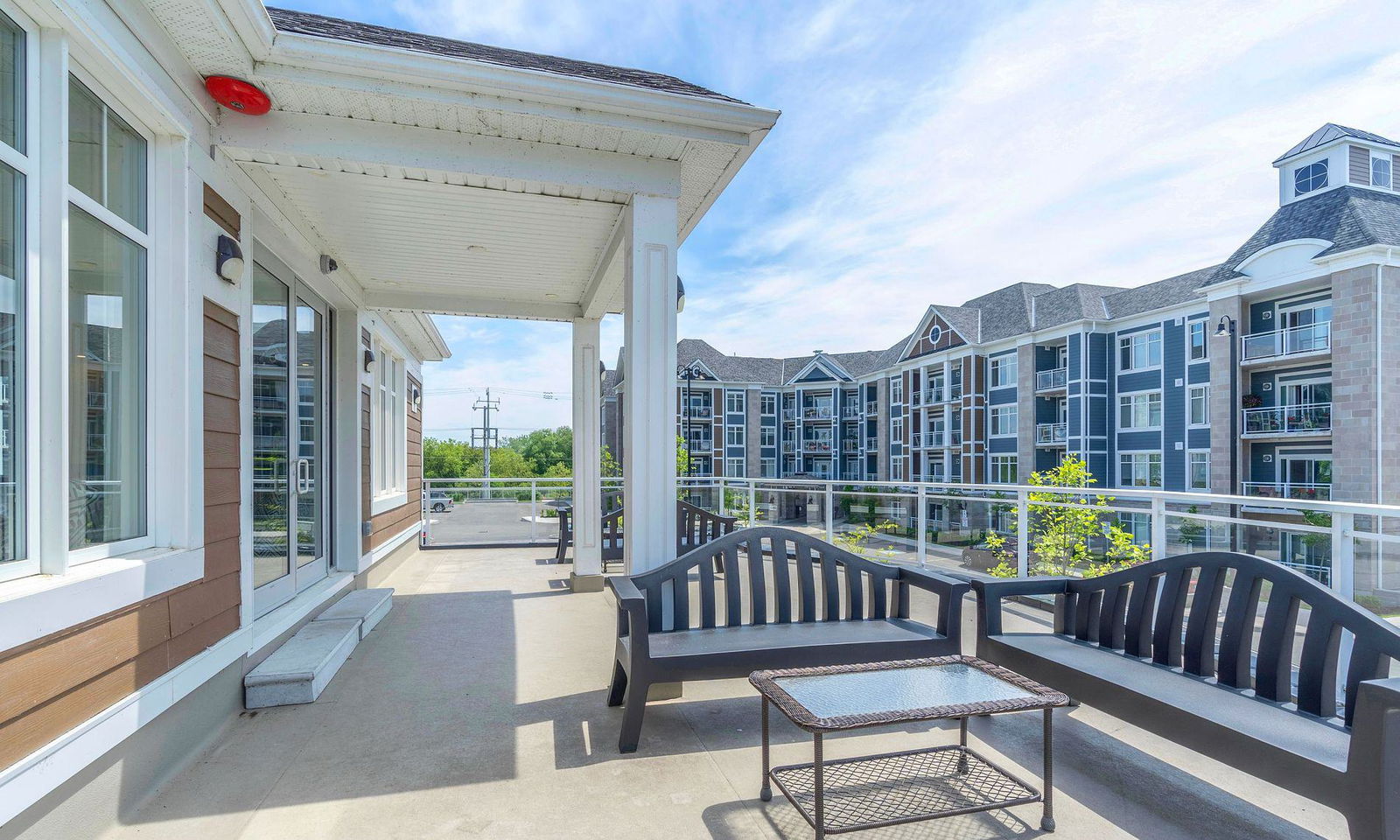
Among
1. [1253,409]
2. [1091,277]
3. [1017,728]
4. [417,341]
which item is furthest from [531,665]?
[1091,277]

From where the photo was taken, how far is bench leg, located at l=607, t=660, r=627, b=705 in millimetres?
3104

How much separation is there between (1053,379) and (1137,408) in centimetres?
295

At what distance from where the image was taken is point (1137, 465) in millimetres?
22688

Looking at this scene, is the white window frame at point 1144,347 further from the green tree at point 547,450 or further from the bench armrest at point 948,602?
the green tree at point 547,450

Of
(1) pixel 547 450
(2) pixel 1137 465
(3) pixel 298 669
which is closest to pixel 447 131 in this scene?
(3) pixel 298 669

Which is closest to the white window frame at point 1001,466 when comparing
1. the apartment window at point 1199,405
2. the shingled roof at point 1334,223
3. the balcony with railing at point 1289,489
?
the apartment window at point 1199,405

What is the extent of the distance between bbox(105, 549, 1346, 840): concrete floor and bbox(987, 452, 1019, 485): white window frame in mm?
25924

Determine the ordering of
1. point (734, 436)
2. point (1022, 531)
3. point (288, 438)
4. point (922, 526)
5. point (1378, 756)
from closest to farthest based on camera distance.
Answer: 1. point (1378, 756)
2. point (288, 438)
3. point (1022, 531)
4. point (922, 526)
5. point (734, 436)

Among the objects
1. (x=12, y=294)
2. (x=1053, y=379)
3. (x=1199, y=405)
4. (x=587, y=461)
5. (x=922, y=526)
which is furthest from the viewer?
(x=1053, y=379)

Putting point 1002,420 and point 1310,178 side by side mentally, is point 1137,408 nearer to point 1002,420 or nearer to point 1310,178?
point 1002,420

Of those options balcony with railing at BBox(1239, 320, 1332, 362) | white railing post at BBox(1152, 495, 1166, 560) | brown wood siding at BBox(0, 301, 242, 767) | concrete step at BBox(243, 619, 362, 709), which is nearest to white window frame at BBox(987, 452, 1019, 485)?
balcony with railing at BBox(1239, 320, 1332, 362)

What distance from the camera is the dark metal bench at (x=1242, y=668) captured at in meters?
1.60

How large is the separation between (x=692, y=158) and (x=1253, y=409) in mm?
21267

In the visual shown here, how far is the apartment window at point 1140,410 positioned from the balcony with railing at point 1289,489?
339cm
